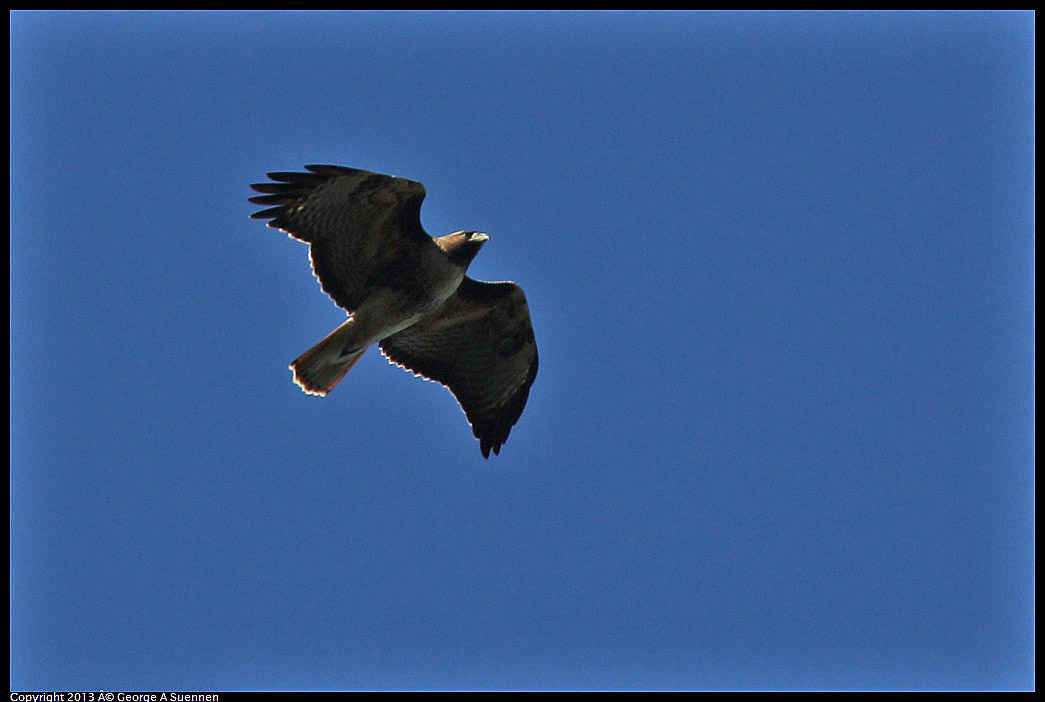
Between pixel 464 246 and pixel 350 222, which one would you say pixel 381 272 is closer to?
pixel 350 222

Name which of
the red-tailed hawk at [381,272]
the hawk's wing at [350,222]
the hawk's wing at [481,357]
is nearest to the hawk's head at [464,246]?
the red-tailed hawk at [381,272]

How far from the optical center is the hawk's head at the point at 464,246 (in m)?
11.2

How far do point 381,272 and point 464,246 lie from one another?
853mm

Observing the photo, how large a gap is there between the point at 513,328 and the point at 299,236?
239cm

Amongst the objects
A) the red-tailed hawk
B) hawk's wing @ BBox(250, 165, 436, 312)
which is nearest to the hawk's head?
the red-tailed hawk

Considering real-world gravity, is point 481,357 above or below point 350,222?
below

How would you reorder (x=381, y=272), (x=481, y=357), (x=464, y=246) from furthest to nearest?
(x=481, y=357)
(x=381, y=272)
(x=464, y=246)

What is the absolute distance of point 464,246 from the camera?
11.2 meters

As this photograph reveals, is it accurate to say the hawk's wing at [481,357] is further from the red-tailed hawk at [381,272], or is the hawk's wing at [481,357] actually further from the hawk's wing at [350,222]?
the hawk's wing at [350,222]

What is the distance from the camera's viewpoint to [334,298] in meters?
11.6

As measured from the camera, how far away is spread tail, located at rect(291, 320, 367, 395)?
1155 centimetres

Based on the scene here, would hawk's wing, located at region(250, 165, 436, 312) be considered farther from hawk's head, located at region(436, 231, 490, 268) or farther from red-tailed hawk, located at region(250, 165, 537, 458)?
hawk's head, located at region(436, 231, 490, 268)

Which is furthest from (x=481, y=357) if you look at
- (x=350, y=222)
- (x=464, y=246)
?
(x=350, y=222)
